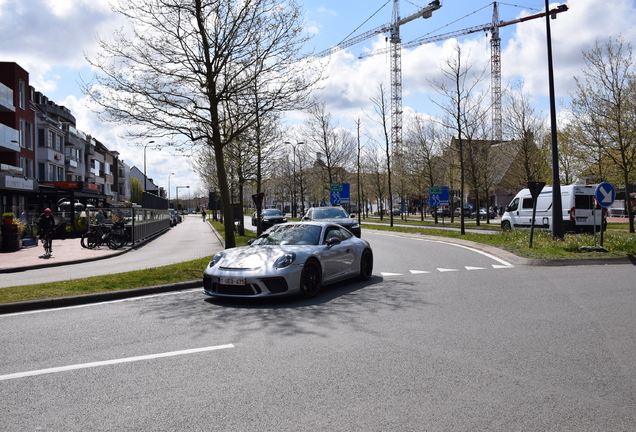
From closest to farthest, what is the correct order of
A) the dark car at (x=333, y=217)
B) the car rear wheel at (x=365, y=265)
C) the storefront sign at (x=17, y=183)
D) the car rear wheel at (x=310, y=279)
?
the car rear wheel at (x=310, y=279)
the car rear wheel at (x=365, y=265)
the dark car at (x=333, y=217)
the storefront sign at (x=17, y=183)

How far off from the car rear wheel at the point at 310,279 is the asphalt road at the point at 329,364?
8.6 inches

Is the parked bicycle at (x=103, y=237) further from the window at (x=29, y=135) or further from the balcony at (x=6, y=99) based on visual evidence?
the window at (x=29, y=135)

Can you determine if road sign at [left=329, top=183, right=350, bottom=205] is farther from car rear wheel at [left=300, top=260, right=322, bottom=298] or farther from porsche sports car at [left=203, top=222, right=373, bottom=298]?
car rear wheel at [left=300, top=260, right=322, bottom=298]

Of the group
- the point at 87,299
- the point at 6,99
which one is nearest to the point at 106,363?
the point at 87,299

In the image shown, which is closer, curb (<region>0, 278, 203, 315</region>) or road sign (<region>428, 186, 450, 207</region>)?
curb (<region>0, 278, 203, 315</region>)

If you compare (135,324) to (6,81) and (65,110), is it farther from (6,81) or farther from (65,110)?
(65,110)

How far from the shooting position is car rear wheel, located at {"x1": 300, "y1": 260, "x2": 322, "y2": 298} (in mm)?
8469

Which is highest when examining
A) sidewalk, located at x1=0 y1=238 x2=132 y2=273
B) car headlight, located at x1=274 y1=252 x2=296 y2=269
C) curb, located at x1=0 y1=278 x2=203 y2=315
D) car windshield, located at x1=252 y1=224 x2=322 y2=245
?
car windshield, located at x1=252 y1=224 x2=322 y2=245

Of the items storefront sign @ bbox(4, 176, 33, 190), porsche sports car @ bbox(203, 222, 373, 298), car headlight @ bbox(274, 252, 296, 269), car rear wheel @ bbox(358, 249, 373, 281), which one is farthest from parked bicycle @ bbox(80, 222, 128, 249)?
car headlight @ bbox(274, 252, 296, 269)

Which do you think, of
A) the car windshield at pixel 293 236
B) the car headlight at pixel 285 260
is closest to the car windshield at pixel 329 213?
the car windshield at pixel 293 236

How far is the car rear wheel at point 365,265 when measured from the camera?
10703mm

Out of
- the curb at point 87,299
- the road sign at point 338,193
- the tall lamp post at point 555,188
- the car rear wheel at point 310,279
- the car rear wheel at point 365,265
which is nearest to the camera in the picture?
the curb at point 87,299

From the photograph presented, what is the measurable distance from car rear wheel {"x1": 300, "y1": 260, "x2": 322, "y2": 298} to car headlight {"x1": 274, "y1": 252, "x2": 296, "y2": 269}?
0.85 feet

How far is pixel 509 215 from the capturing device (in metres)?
27.4
